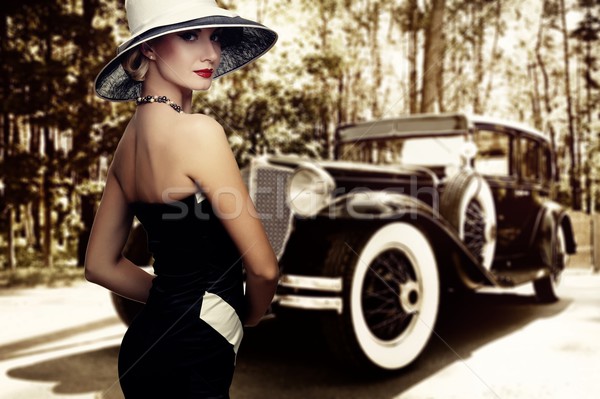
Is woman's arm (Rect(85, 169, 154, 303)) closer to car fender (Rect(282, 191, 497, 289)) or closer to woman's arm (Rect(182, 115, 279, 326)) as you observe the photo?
woman's arm (Rect(182, 115, 279, 326))

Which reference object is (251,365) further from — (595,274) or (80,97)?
(595,274)

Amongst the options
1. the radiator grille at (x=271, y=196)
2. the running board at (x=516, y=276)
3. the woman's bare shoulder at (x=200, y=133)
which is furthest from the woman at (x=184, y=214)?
the running board at (x=516, y=276)

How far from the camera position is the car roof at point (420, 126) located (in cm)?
517

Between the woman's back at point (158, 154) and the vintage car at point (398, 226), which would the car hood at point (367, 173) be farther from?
the woman's back at point (158, 154)

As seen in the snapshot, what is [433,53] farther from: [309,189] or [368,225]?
[368,225]

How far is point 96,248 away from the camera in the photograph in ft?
4.47

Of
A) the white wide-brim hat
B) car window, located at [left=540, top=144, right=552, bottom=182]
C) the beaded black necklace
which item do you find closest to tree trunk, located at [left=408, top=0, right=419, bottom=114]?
car window, located at [left=540, top=144, right=552, bottom=182]

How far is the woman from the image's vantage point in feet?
3.75

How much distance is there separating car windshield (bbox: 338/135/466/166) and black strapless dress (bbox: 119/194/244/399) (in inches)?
163

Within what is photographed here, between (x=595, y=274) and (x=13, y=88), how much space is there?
375 inches

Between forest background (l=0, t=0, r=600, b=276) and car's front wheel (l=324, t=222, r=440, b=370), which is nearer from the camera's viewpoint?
car's front wheel (l=324, t=222, r=440, b=370)

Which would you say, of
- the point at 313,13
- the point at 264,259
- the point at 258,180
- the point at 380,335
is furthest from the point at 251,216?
the point at 313,13

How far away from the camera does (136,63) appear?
132 centimetres

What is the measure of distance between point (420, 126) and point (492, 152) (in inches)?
29.4
